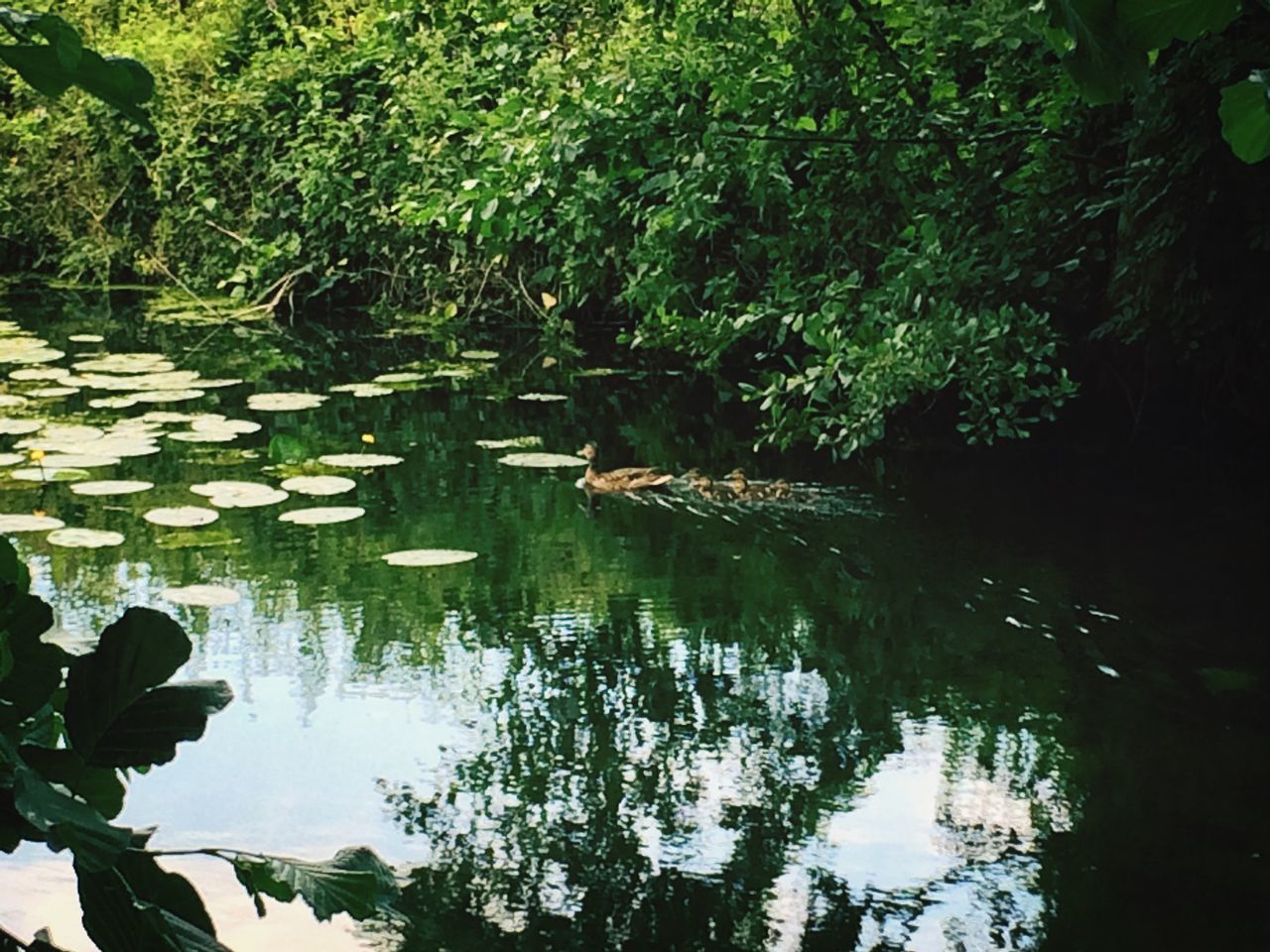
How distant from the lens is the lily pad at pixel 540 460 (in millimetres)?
5867

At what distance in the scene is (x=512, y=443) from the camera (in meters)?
6.18

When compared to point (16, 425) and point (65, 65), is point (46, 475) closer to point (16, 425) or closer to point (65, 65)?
point (16, 425)

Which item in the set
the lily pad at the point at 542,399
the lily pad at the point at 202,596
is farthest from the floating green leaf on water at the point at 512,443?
the lily pad at the point at 202,596

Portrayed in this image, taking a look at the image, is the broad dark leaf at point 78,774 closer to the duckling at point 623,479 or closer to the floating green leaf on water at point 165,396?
the duckling at point 623,479

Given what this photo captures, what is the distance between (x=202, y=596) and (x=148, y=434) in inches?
73.8

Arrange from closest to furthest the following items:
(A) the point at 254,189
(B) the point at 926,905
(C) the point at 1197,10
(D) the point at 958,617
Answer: (C) the point at 1197,10
(B) the point at 926,905
(D) the point at 958,617
(A) the point at 254,189

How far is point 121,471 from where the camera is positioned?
18.4 ft

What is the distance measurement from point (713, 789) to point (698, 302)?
3.95m

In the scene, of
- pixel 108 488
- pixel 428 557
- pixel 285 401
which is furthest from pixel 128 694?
pixel 285 401

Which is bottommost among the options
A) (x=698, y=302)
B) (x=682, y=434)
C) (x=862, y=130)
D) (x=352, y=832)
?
(x=352, y=832)

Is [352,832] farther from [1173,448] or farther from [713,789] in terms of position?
[1173,448]

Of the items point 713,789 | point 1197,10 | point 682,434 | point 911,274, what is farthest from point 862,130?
point 1197,10

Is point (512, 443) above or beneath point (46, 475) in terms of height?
above

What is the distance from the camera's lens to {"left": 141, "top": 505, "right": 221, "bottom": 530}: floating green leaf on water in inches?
198
